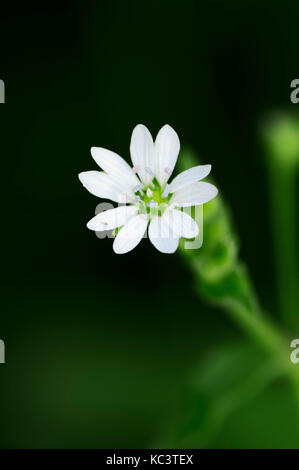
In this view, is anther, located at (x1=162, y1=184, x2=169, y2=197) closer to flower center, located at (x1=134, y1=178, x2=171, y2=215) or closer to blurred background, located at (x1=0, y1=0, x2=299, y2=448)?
flower center, located at (x1=134, y1=178, x2=171, y2=215)

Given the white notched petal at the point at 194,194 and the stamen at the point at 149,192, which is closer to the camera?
the white notched petal at the point at 194,194

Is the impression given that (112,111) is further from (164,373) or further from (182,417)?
(182,417)

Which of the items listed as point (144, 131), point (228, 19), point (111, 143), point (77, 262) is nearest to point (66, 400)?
point (77, 262)

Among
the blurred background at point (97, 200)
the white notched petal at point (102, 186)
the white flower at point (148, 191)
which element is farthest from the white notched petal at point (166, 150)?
the blurred background at point (97, 200)

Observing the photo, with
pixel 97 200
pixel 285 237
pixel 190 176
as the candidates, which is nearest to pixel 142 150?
pixel 190 176

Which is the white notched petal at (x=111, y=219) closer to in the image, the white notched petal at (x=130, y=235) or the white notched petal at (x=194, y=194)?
the white notched petal at (x=130, y=235)

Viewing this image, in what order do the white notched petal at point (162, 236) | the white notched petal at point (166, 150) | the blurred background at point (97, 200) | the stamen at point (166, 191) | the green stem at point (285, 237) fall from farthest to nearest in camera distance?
the blurred background at point (97, 200) → the green stem at point (285, 237) → the stamen at point (166, 191) → the white notched petal at point (166, 150) → the white notched petal at point (162, 236)
